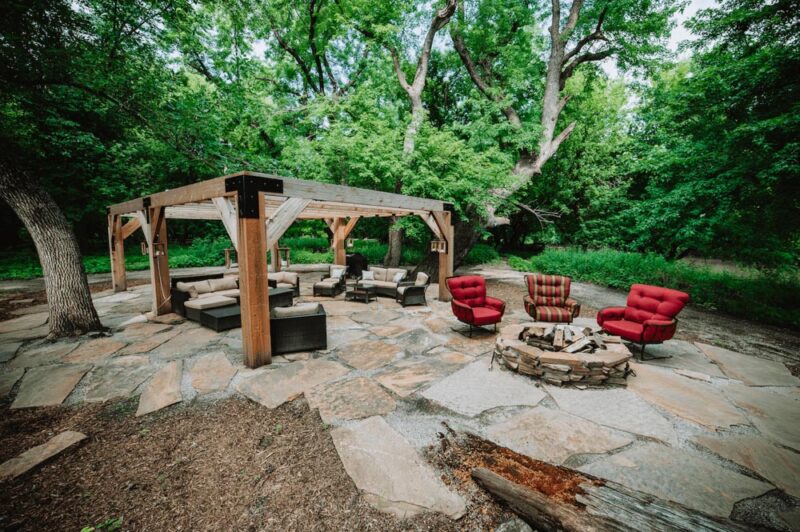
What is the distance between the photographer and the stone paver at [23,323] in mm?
5773

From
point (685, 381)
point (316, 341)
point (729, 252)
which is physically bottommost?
point (685, 381)

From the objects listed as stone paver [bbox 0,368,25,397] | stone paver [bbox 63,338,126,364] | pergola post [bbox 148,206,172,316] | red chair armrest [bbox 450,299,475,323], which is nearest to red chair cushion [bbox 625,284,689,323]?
red chair armrest [bbox 450,299,475,323]

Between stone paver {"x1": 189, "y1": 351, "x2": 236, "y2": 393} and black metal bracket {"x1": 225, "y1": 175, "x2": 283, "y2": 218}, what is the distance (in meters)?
2.11

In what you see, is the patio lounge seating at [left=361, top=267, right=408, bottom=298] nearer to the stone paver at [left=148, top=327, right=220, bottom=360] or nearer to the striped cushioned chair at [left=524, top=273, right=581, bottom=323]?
the striped cushioned chair at [left=524, top=273, right=581, bottom=323]

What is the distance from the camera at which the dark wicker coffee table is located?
322 inches

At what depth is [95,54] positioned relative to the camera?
15.3 ft

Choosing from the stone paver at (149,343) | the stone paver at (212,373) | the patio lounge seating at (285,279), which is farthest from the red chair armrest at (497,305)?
the stone paver at (149,343)

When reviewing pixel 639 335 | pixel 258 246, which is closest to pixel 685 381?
pixel 639 335

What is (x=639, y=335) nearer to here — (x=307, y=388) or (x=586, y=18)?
(x=307, y=388)

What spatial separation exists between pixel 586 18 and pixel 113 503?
52.1 feet

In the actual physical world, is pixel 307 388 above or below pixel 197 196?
below

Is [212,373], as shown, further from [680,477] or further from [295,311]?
[680,477]

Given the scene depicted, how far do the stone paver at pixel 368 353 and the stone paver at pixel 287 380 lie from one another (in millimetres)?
261

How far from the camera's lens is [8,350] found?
475 cm
